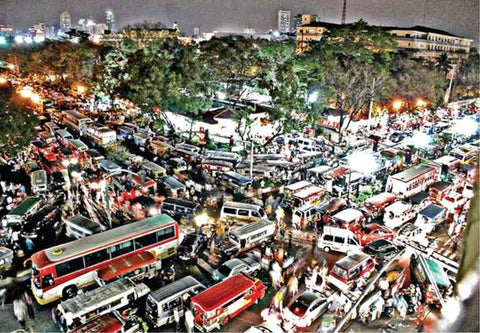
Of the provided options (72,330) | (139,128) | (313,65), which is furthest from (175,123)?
(72,330)

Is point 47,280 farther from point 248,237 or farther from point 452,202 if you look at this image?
point 452,202

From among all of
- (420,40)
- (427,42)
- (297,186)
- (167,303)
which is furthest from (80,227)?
(427,42)

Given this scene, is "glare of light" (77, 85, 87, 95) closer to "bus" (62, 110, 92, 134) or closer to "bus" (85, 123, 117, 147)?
"bus" (62, 110, 92, 134)

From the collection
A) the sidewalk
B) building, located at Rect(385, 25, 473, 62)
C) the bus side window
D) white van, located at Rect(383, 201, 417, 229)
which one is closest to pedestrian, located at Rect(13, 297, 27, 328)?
the sidewalk

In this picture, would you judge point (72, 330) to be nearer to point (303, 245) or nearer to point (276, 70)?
point (303, 245)

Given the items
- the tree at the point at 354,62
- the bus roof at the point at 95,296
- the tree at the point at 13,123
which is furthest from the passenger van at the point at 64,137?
the tree at the point at 354,62
